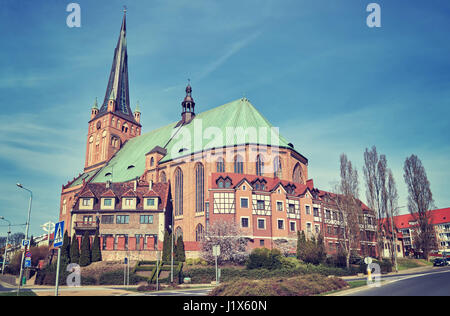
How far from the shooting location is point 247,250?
51.3m

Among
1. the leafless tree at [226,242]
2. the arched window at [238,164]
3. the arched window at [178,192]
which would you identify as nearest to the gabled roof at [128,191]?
the arched window at [178,192]

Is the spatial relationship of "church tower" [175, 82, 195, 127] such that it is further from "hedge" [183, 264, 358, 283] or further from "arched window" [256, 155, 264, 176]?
"hedge" [183, 264, 358, 283]

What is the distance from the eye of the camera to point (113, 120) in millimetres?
93938

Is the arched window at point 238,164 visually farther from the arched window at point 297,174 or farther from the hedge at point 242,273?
the hedge at point 242,273

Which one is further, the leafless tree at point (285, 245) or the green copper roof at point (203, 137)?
the green copper roof at point (203, 137)

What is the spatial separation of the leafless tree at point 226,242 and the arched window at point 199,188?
9.17 m

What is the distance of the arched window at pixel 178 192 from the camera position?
6377cm

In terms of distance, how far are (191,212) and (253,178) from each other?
12.1m

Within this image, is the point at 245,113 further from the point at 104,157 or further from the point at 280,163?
the point at 104,157

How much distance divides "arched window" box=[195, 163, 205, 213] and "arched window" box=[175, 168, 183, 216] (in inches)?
139

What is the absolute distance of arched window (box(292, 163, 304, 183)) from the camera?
66062mm

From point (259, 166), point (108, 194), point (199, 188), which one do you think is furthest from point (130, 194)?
point (259, 166)

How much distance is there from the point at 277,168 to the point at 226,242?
754 inches
